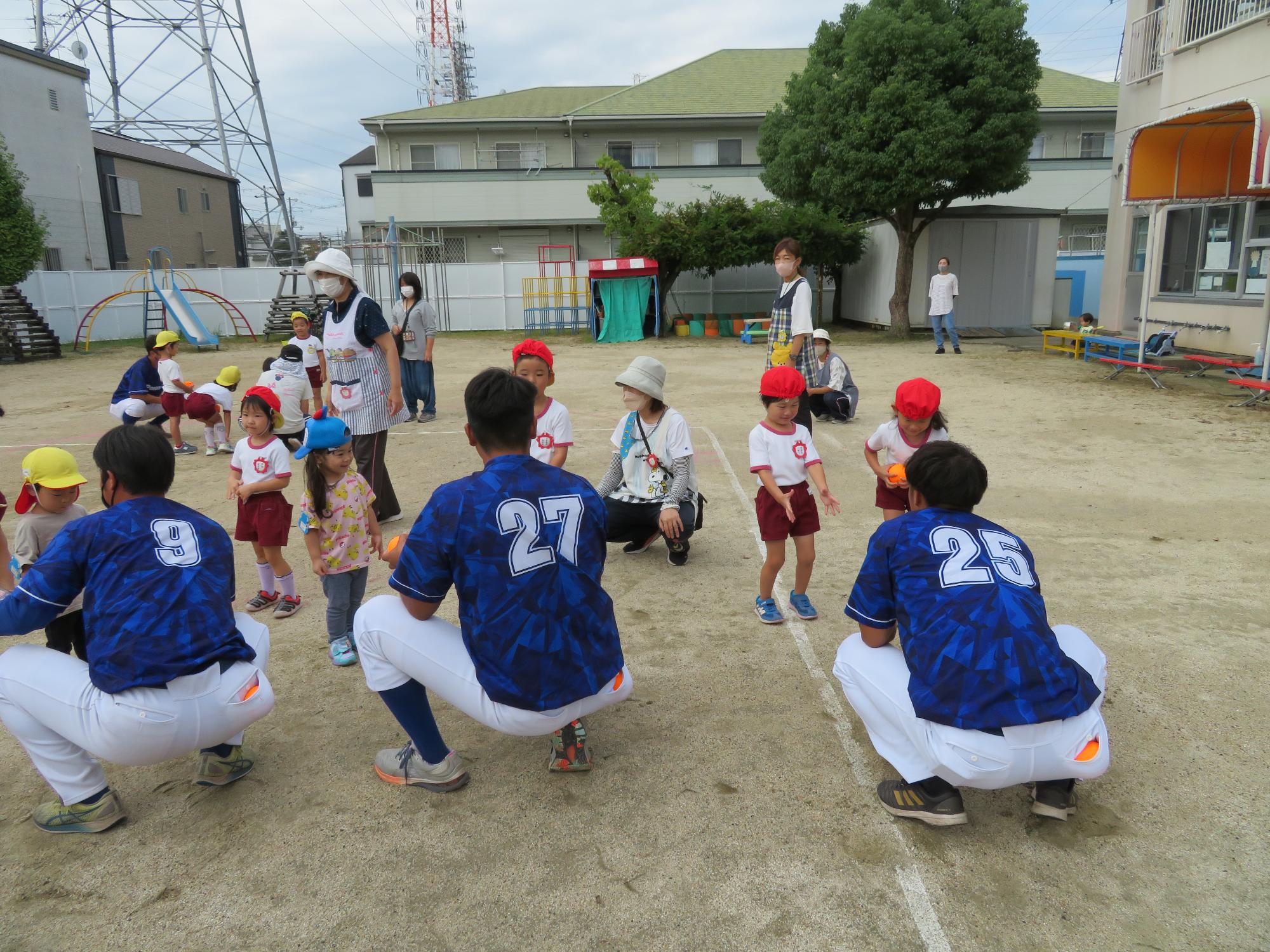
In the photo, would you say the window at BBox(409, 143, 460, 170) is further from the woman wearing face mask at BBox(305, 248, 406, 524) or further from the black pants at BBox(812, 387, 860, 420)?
the woman wearing face mask at BBox(305, 248, 406, 524)

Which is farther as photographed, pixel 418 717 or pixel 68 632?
pixel 68 632

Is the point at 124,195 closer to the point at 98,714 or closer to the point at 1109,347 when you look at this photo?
the point at 1109,347

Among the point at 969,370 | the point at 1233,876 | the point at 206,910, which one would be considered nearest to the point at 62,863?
the point at 206,910

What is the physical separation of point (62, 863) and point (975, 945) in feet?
8.97

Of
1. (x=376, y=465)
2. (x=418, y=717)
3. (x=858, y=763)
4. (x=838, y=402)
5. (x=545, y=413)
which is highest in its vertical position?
(x=545, y=413)

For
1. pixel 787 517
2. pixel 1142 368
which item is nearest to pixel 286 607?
pixel 787 517

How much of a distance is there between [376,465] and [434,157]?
93.1 ft

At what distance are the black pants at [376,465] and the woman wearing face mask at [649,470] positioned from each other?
5.29ft

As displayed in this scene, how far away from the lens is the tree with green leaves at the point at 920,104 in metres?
17.6

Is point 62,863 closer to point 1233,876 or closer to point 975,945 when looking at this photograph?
point 975,945

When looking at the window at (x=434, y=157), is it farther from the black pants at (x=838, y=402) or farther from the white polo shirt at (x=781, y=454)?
the white polo shirt at (x=781, y=454)

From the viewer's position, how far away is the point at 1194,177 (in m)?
12.6

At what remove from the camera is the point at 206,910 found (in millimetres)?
2475

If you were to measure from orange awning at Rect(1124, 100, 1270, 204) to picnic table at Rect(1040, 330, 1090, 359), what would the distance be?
248 centimetres
